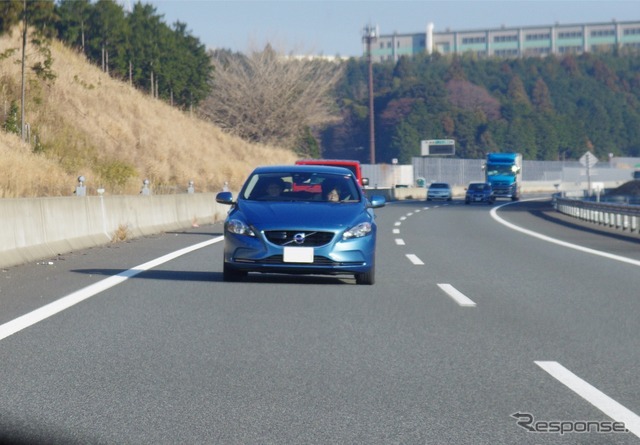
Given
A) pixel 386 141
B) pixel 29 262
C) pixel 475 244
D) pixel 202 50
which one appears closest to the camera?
pixel 29 262

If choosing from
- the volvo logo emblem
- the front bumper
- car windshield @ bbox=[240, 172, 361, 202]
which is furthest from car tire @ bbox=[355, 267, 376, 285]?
car windshield @ bbox=[240, 172, 361, 202]

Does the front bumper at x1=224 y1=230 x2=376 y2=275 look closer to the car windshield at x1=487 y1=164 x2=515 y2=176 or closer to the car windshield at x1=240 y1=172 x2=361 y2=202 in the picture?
the car windshield at x1=240 y1=172 x2=361 y2=202

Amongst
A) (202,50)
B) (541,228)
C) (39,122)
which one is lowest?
(541,228)

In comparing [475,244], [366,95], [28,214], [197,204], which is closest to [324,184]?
[28,214]

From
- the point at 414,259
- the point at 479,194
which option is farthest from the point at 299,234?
the point at 479,194

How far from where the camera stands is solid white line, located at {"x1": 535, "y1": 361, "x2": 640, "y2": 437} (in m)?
5.84

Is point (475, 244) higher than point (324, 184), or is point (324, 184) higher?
point (324, 184)

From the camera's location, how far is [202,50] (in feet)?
264

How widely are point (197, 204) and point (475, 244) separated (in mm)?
9634

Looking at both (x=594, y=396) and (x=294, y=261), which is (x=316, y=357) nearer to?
(x=594, y=396)

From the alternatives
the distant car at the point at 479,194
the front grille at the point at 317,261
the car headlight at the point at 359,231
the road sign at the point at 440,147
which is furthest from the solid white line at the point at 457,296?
the road sign at the point at 440,147

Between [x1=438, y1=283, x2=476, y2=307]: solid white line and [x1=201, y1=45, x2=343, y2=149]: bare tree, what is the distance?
231ft

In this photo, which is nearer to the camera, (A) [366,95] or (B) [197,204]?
(B) [197,204]

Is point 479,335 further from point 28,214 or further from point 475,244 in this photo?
point 475,244
